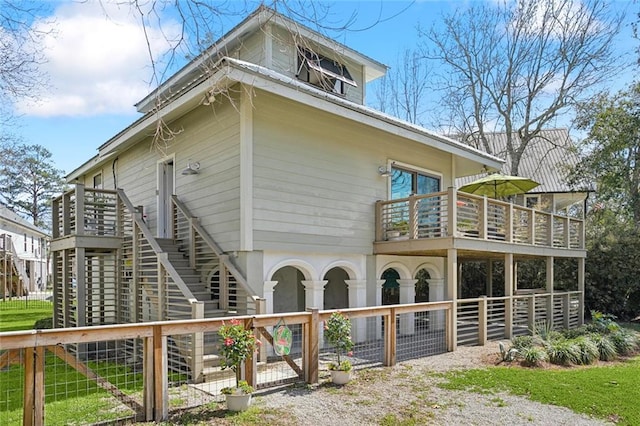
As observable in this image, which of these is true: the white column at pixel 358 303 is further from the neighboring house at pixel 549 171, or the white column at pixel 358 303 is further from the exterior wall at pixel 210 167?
the neighboring house at pixel 549 171

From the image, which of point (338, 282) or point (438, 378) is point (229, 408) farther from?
point (338, 282)

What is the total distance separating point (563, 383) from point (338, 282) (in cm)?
734

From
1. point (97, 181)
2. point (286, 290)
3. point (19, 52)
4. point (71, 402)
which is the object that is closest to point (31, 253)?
point (97, 181)

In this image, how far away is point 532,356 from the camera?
7.75 m

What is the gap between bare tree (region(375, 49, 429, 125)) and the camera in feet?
79.7

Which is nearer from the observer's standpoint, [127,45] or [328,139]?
[127,45]

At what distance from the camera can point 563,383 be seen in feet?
21.4

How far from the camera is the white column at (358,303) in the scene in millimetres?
9812

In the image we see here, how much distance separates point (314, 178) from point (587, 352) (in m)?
6.02

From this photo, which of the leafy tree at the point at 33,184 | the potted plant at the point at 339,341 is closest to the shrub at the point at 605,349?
the potted plant at the point at 339,341

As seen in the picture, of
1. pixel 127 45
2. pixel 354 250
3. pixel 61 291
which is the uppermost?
pixel 127 45

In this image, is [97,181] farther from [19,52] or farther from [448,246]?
[448,246]

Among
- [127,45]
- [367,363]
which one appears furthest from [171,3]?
[367,363]

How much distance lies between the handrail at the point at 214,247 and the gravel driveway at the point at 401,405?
1.98m
